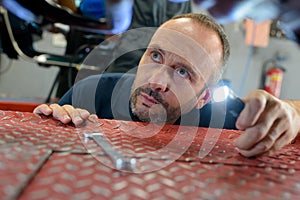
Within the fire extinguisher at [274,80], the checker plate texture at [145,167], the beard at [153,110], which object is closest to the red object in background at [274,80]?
the fire extinguisher at [274,80]

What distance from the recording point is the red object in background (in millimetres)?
3242

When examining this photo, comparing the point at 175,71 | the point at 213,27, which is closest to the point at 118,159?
the point at 175,71

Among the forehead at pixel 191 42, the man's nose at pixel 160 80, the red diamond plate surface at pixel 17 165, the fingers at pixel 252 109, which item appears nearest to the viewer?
the red diamond plate surface at pixel 17 165

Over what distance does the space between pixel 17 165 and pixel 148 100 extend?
2.21 ft

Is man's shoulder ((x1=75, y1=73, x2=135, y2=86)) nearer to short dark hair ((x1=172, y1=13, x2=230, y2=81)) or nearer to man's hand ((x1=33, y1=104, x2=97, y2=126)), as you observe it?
short dark hair ((x1=172, y1=13, x2=230, y2=81))

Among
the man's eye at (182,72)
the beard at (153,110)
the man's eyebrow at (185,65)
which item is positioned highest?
the man's eyebrow at (185,65)

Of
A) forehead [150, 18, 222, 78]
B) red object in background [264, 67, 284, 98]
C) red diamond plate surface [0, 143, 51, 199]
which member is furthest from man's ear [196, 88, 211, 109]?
red object in background [264, 67, 284, 98]

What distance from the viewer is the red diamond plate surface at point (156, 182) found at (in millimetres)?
276

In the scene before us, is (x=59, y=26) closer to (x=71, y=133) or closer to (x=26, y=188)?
(x=71, y=133)

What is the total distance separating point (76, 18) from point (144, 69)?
16.5 inches

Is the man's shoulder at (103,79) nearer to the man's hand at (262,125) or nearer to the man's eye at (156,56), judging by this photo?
the man's eye at (156,56)

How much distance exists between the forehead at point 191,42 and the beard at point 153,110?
0.56 feet

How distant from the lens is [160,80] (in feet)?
3.01

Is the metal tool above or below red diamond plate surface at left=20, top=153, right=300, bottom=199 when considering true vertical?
above
